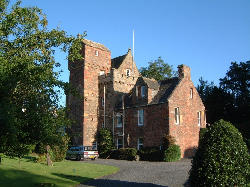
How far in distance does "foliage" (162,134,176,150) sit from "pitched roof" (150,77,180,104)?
4.29m

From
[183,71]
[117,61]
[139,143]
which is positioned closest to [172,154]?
[139,143]

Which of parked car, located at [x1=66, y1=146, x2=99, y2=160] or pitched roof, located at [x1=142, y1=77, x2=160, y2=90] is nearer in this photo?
parked car, located at [x1=66, y1=146, x2=99, y2=160]

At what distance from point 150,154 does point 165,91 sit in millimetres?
8041

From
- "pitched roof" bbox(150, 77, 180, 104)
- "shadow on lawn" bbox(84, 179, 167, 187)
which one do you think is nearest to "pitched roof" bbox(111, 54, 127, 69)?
"pitched roof" bbox(150, 77, 180, 104)

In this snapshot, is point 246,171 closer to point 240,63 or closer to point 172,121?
point 172,121

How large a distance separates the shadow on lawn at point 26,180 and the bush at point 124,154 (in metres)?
15.6

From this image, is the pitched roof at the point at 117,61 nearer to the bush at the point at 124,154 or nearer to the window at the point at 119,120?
the window at the point at 119,120

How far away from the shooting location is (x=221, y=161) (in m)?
11.2

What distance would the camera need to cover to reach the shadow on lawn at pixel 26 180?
15336 millimetres

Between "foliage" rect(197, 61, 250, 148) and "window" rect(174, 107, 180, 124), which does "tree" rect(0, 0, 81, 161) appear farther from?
"foliage" rect(197, 61, 250, 148)

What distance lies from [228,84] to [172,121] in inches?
1128

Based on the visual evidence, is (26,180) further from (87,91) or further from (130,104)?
(87,91)

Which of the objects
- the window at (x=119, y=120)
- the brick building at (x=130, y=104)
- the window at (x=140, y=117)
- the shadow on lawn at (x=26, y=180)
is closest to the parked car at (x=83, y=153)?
the brick building at (x=130, y=104)

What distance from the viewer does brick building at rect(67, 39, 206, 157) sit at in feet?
114
